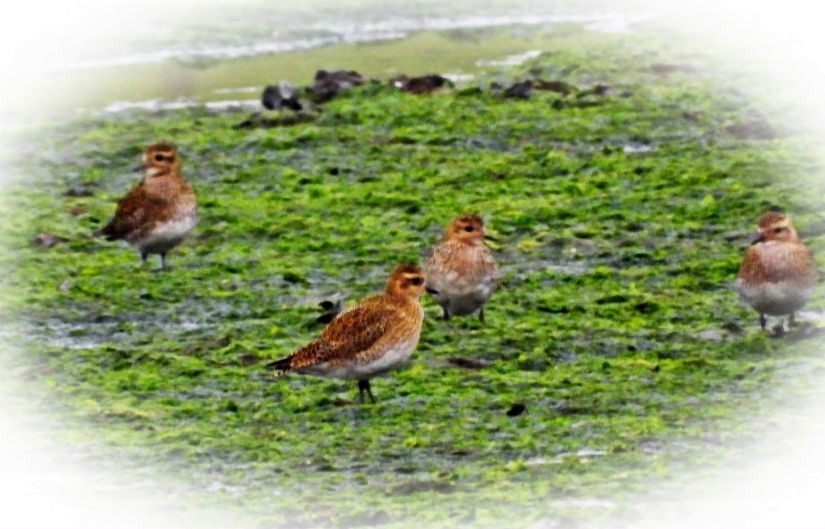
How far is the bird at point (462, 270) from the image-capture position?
54.9ft

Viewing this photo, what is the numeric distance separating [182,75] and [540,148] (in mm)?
8952

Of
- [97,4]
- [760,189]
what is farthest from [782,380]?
[97,4]

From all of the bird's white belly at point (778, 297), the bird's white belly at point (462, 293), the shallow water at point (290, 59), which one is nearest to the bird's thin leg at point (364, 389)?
the bird's white belly at point (462, 293)

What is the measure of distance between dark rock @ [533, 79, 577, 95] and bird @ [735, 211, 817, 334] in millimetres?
10434

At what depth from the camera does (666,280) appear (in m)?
17.8

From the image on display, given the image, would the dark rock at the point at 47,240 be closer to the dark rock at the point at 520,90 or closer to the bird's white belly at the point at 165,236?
the bird's white belly at the point at 165,236

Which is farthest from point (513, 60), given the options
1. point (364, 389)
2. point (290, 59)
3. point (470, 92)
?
point (364, 389)

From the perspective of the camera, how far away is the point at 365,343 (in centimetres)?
1481

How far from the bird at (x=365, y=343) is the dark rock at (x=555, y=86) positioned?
37.8 ft

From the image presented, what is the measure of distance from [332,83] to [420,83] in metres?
1.28

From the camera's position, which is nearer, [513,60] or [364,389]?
[364,389]

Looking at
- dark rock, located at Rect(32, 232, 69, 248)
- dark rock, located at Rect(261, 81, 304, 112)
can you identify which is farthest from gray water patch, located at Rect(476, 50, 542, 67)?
dark rock, located at Rect(32, 232, 69, 248)

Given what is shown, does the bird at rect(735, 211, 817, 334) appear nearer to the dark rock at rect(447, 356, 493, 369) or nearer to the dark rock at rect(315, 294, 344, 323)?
the dark rock at rect(447, 356, 493, 369)

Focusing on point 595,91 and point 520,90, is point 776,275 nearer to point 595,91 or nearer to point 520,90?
point 595,91
